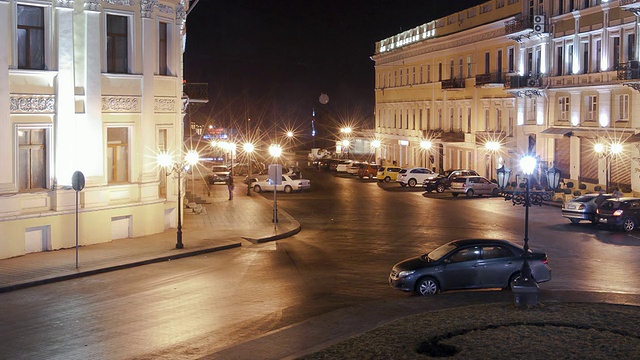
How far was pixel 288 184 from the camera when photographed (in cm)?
5266

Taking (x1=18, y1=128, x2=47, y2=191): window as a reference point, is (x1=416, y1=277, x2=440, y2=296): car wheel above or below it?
below

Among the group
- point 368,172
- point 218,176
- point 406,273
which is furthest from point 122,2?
point 368,172

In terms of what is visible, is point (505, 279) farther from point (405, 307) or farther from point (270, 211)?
point (270, 211)

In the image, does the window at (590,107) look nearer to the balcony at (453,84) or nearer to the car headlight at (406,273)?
the balcony at (453,84)

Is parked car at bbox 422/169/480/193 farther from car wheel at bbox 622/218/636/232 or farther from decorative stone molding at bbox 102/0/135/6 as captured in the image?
decorative stone molding at bbox 102/0/135/6

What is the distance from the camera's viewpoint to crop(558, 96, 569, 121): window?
49.8m

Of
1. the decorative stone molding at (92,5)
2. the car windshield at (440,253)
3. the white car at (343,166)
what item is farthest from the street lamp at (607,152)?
the white car at (343,166)

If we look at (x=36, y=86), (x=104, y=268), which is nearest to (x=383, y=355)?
(x=104, y=268)

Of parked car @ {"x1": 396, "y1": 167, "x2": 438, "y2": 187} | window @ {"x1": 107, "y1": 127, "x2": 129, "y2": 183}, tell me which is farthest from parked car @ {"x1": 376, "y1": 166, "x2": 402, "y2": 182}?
window @ {"x1": 107, "y1": 127, "x2": 129, "y2": 183}

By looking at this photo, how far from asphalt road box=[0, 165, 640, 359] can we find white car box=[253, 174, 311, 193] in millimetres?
16808

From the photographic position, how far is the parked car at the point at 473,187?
48.5 metres

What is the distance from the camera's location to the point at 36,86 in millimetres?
25797

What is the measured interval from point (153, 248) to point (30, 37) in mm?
7741

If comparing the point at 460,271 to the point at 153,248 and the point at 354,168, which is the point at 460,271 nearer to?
the point at 153,248
